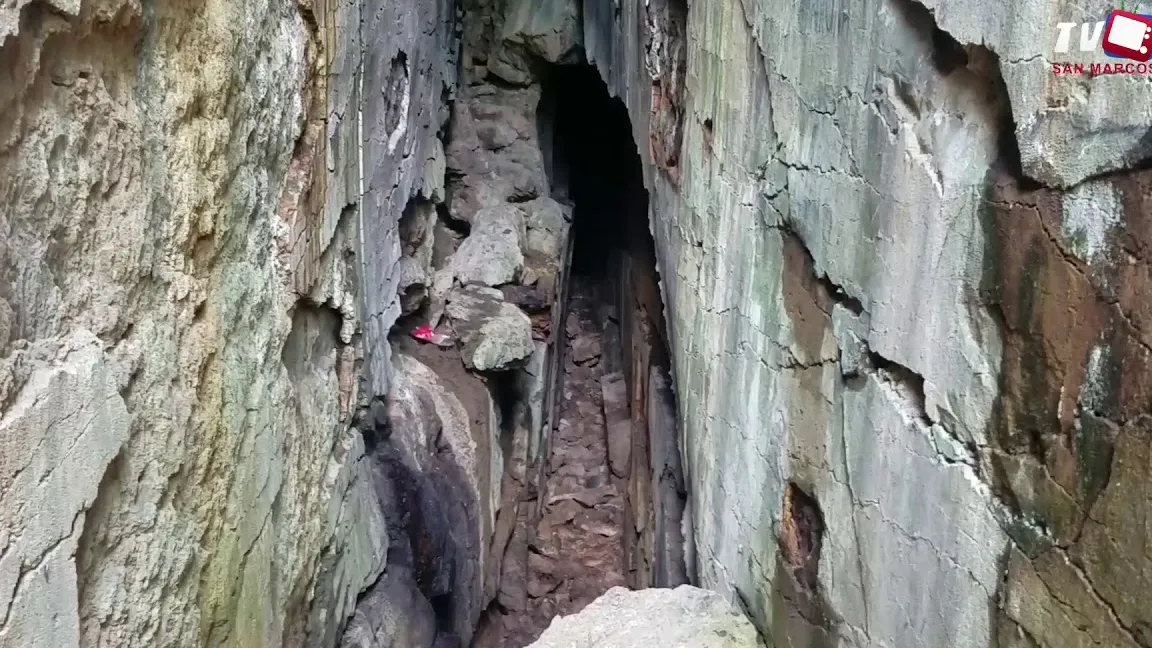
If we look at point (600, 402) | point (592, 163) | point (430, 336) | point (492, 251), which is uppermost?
point (592, 163)

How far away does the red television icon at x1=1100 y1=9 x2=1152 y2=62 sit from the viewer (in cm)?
123

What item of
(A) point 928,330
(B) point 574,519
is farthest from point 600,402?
(A) point 928,330

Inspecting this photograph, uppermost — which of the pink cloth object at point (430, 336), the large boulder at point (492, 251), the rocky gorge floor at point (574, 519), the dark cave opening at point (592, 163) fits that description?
the dark cave opening at point (592, 163)

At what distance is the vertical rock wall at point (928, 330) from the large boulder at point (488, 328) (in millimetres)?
1978

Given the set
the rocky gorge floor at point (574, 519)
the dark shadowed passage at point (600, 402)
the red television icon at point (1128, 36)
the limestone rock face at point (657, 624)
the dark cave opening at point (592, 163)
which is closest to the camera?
the red television icon at point (1128, 36)

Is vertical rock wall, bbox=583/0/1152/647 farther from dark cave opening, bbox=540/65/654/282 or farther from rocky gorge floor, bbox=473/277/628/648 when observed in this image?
dark cave opening, bbox=540/65/654/282

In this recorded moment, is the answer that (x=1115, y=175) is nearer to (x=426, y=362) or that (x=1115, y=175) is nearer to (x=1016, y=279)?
(x=1016, y=279)

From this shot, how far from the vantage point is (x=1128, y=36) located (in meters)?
1.25

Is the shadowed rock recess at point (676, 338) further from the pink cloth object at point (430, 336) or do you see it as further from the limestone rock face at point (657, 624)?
the pink cloth object at point (430, 336)

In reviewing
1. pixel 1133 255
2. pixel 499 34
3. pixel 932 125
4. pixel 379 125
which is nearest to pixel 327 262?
pixel 379 125

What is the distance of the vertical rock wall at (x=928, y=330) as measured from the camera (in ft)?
4.43

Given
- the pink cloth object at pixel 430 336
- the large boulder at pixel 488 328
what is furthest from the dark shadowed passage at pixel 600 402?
the pink cloth object at pixel 430 336

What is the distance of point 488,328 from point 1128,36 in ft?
13.1

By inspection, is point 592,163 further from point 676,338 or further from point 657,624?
point 657,624
